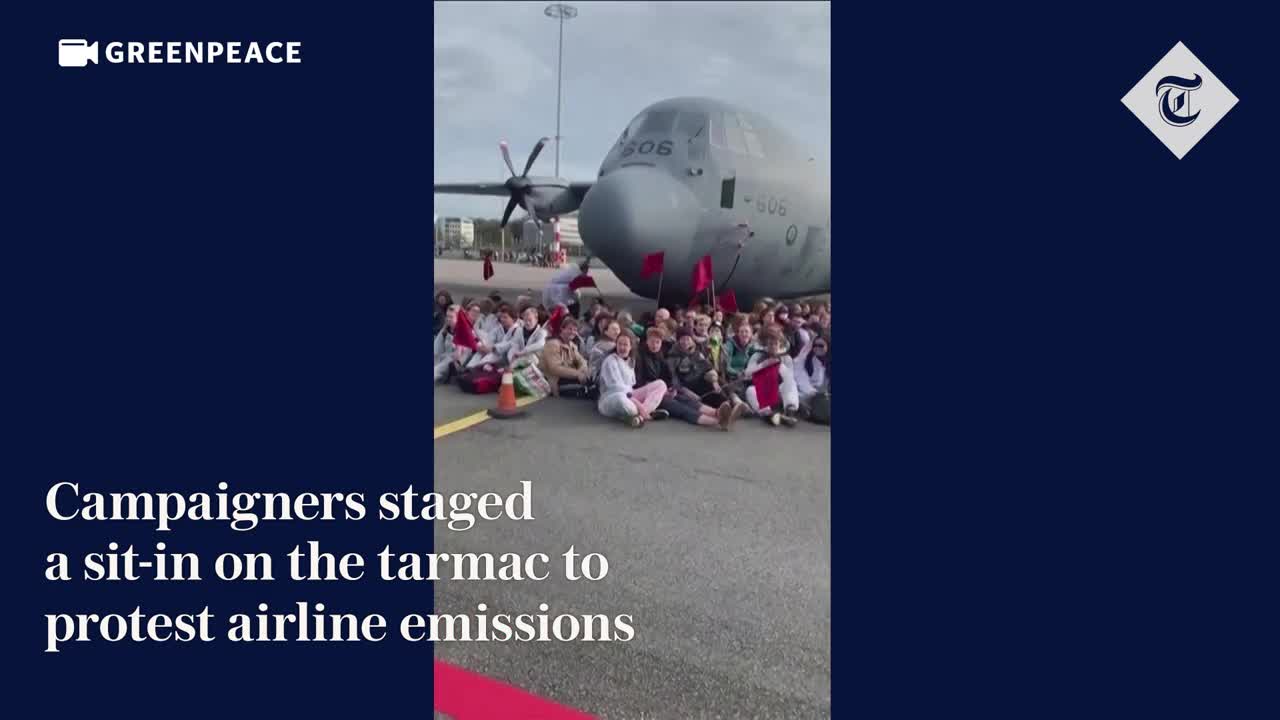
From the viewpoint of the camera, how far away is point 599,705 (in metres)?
2.43

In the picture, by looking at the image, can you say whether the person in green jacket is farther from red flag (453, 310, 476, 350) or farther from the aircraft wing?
the aircraft wing

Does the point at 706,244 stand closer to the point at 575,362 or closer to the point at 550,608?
the point at 575,362

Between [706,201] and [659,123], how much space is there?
1543mm

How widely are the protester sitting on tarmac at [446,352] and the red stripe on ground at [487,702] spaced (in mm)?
5944

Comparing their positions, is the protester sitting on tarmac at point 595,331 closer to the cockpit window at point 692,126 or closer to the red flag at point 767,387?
the red flag at point 767,387

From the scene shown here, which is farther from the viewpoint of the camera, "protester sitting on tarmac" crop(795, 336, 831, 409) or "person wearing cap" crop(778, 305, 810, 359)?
"person wearing cap" crop(778, 305, 810, 359)

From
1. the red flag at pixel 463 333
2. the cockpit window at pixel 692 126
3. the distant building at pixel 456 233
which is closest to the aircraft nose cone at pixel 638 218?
the cockpit window at pixel 692 126

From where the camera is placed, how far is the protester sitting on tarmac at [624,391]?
656 cm

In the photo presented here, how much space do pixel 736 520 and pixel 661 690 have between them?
5.83ft

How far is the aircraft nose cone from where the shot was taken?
9.37 meters

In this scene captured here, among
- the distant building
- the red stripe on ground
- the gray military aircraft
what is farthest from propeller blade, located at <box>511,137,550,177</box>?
the distant building
